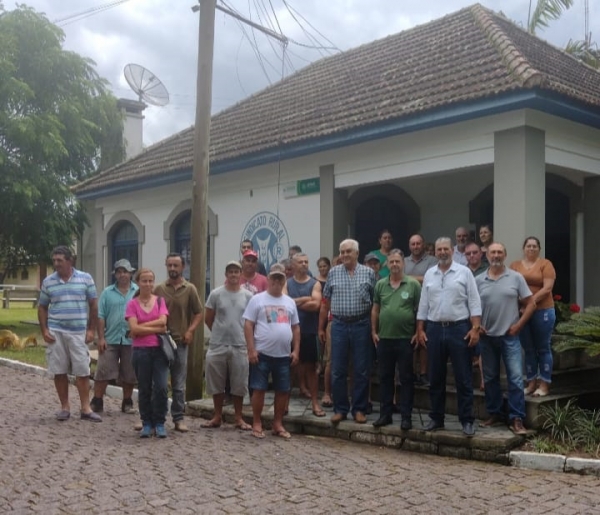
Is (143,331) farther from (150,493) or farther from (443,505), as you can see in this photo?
(443,505)

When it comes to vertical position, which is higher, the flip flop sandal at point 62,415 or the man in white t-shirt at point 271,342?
the man in white t-shirt at point 271,342

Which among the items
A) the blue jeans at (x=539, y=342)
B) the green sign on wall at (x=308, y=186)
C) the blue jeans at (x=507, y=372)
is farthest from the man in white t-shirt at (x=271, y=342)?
the green sign on wall at (x=308, y=186)

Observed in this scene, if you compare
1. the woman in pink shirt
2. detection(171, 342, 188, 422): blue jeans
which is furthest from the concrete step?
the woman in pink shirt

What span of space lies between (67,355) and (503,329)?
15.6ft

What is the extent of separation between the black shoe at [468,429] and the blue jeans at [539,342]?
3.85ft

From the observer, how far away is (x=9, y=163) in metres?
17.3

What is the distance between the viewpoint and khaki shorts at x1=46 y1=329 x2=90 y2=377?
800 centimetres

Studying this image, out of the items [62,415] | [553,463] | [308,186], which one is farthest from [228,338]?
[308,186]

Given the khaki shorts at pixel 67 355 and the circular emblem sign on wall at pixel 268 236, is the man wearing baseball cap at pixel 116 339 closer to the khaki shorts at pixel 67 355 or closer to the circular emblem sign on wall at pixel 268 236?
the khaki shorts at pixel 67 355

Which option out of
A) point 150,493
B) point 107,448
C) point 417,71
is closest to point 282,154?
point 417,71

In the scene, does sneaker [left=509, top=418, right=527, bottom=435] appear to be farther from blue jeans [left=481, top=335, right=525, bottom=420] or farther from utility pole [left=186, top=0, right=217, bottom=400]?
utility pole [left=186, top=0, right=217, bottom=400]

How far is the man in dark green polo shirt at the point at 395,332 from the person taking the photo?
690 centimetres

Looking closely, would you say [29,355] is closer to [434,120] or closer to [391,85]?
[391,85]

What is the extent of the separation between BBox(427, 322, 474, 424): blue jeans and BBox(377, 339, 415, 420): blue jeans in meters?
0.24
